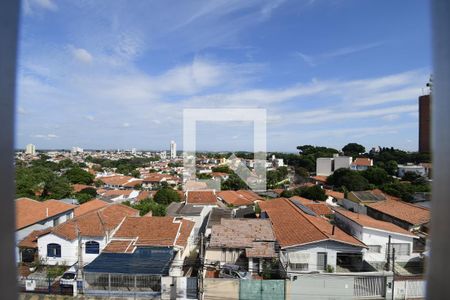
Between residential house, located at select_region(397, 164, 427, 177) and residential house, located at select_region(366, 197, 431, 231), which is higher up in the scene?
residential house, located at select_region(397, 164, 427, 177)

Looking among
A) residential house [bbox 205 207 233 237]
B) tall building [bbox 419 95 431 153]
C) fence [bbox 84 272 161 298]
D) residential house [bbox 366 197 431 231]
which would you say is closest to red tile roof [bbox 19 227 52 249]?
fence [bbox 84 272 161 298]

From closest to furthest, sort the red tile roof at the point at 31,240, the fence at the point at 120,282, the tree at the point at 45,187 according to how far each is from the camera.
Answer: the fence at the point at 120,282 → the red tile roof at the point at 31,240 → the tree at the point at 45,187

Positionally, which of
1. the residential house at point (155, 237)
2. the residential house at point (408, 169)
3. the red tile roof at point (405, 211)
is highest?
the residential house at point (408, 169)

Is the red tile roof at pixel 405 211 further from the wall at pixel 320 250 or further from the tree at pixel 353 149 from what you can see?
the tree at pixel 353 149

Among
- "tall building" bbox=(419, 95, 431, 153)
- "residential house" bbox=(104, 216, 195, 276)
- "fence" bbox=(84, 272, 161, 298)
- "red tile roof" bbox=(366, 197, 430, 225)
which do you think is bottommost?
"fence" bbox=(84, 272, 161, 298)

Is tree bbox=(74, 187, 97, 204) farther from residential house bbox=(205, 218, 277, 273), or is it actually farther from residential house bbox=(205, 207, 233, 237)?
residential house bbox=(205, 218, 277, 273)

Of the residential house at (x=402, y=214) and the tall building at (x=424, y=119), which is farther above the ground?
the tall building at (x=424, y=119)

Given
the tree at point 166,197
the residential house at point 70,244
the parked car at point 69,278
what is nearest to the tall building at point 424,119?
the parked car at point 69,278
